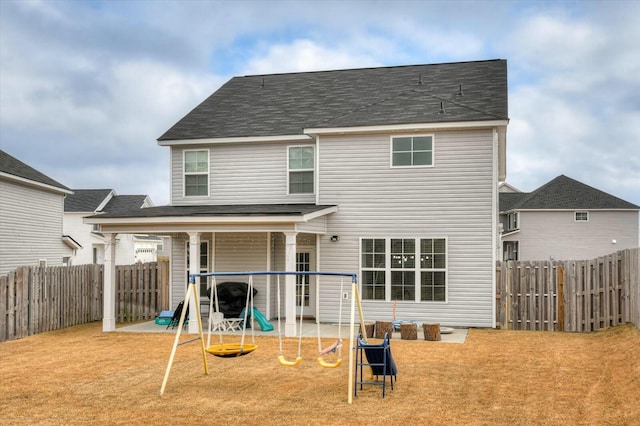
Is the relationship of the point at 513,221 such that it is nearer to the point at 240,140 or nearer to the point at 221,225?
the point at 240,140

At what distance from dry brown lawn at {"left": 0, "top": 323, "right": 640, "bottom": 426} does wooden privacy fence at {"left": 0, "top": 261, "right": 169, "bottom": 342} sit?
60.3 inches

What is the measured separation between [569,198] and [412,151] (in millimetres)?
29510

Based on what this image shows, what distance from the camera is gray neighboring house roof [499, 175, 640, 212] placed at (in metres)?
42.1

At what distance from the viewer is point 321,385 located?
10.7m

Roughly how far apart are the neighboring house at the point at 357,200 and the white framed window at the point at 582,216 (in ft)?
82.5

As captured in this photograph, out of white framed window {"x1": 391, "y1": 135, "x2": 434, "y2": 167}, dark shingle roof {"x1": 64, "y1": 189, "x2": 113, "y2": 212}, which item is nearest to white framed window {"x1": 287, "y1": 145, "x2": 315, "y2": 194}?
white framed window {"x1": 391, "y1": 135, "x2": 434, "y2": 167}

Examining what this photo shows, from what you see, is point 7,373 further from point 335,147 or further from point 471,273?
point 471,273

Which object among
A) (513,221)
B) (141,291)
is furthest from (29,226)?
(513,221)

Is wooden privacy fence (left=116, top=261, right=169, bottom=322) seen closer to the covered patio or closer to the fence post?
the covered patio

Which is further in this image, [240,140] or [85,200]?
[85,200]

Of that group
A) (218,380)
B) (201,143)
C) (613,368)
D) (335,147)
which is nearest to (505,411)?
(613,368)

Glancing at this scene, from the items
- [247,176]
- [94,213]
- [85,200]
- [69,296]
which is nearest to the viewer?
[69,296]

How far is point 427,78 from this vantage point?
831 inches

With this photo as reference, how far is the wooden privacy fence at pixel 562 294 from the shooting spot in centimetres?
1617
